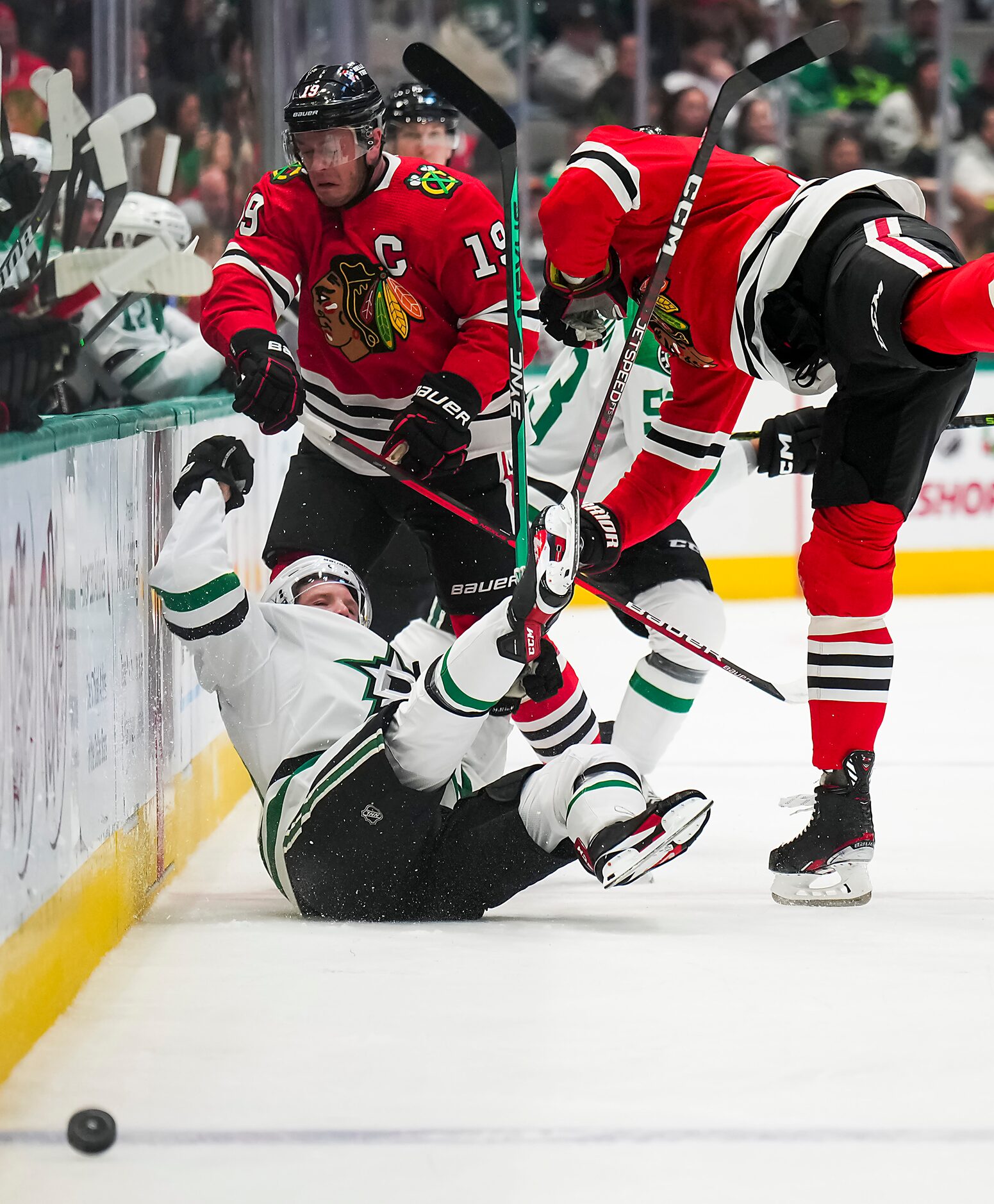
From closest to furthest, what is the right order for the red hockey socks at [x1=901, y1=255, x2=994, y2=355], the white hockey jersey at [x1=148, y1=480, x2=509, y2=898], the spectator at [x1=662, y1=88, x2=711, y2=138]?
the red hockey socks at [x1=901, y1=255, x2=994, y2=355]
the white hockey jersey at [x1=148, y1=480, x2=509, y2=898]
the spectator at [x1=662, y1=88, x2=711, y2=138]

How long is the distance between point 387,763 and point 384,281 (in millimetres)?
839

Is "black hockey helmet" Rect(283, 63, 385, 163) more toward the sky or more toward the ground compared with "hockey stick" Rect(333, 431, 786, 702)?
more toward the sky

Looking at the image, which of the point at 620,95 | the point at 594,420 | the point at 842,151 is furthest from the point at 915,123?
the point at 594,420

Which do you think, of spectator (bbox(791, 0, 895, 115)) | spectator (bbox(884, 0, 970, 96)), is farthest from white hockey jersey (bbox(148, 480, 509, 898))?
spectator (bbox(884, 0, 970, 96))

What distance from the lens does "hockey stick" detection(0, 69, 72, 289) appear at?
69.8 inches

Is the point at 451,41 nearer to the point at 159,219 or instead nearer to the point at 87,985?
the point at 159,219

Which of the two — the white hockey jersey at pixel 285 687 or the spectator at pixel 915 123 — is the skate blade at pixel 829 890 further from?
the spectator at pixel 915 123

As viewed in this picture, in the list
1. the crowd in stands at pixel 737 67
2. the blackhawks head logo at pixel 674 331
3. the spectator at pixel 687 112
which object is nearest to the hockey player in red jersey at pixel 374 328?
the blackhawks head logo at pixel 674 331

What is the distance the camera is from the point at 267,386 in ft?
7.26

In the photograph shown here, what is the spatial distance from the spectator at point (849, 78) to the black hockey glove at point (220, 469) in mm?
5416

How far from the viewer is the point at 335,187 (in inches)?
93.0

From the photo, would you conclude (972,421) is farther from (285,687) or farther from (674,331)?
(285,687)

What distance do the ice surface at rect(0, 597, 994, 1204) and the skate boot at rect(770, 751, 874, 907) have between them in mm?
36

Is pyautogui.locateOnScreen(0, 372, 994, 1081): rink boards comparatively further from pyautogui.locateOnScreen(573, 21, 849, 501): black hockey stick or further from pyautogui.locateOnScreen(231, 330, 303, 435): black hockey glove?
pyautogui.locateOnScreen(573, 21, 849, 501): black hockey stick
